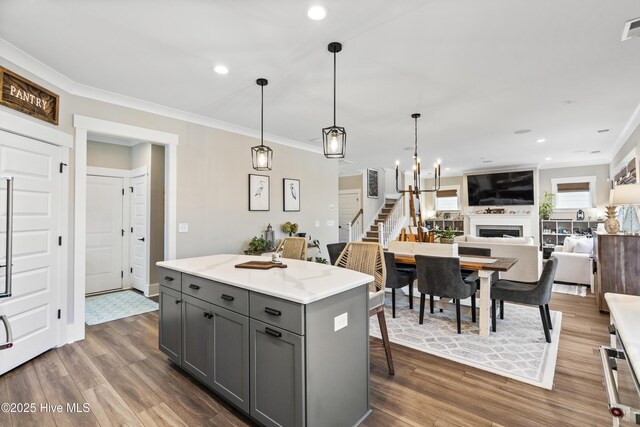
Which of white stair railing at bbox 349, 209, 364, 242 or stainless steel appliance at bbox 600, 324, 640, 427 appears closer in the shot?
stainless steel appliance at bbox 600, 324, 640, 427

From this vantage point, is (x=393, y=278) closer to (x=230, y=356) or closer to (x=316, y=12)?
(x=230, y=356)

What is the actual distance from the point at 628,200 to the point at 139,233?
7.03m

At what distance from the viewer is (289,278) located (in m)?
2.21

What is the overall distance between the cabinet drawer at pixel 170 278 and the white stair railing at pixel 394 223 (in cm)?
671

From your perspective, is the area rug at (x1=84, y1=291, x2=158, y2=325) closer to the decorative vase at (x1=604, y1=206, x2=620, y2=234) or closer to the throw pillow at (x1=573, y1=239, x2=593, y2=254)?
the decorative vase at (x1=604, y1=206, x2=620, y2=234)

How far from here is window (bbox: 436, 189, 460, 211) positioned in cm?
1117

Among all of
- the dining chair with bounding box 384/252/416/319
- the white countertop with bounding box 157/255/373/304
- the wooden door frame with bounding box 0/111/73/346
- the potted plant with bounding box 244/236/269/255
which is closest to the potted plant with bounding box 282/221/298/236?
the potted plant with bounding box 244/236/269/255

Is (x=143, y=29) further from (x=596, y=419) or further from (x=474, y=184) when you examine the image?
(x=474, y=184)

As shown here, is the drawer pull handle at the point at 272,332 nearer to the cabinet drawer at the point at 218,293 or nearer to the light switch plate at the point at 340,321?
the cabinet drawer at the point at 218,293

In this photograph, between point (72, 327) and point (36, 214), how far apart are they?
1270mm

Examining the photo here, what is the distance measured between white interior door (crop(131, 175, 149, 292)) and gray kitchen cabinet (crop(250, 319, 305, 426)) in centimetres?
408

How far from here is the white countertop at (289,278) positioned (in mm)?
1802

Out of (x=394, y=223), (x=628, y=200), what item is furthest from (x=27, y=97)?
(x=394, y=223)

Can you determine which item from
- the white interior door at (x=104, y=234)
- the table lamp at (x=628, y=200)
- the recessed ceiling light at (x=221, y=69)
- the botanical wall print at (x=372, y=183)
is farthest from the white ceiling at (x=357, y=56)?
the botanical wall print at (x=372, y=183)
